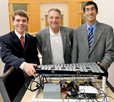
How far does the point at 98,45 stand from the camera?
221cm

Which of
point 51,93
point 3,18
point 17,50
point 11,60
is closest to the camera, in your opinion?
point 51,93

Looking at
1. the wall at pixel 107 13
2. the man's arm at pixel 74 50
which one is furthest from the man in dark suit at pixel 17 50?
the wall at pixel 107 13

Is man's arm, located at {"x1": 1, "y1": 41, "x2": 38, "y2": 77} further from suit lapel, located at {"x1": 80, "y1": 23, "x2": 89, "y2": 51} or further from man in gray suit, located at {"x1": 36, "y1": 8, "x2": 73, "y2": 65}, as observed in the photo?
suit lapel, located at {"x1": 80, "y1": 23, "x2": 89, "y2": 51}

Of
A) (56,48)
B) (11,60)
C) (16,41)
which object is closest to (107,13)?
(56,48)

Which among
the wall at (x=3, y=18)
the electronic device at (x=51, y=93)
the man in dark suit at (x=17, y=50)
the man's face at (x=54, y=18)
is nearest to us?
the electronic device at (x=51, y=93)

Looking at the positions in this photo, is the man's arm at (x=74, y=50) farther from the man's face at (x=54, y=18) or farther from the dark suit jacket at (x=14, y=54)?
the dark suit jacket at (x=14, y=54)

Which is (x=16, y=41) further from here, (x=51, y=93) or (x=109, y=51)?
(x=109, y=51)

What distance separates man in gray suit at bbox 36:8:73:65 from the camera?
243cm

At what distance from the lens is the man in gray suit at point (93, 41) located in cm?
218

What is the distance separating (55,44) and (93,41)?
2.15 ft

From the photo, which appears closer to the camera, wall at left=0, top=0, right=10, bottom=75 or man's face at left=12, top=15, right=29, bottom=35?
man's face at left=12, top=15, right=29, bottom=35

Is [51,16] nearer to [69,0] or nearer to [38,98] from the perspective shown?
[38,98]

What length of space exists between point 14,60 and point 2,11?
2.16 m

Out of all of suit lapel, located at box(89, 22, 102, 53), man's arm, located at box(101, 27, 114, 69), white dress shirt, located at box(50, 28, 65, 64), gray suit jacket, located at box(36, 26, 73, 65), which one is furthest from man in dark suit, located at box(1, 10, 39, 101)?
man's arm, located at box(101, 27, 114, 69)
